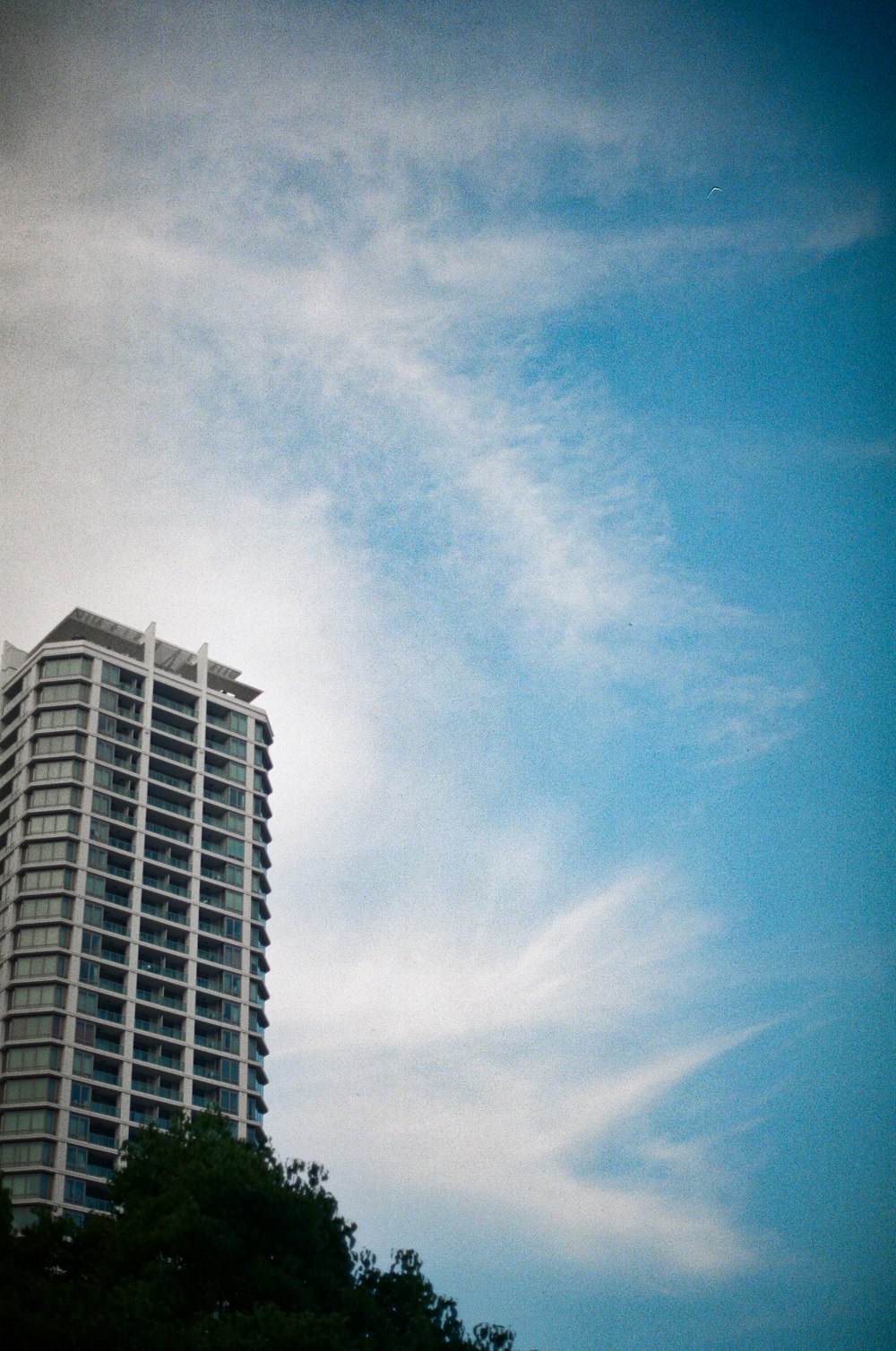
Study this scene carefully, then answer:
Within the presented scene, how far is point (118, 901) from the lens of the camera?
117 metres

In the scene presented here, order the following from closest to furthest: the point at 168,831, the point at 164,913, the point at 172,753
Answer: the point at 164,913 → the point at 168,831 → the point at 172,753

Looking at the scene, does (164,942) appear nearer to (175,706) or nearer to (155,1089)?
(155,1089)

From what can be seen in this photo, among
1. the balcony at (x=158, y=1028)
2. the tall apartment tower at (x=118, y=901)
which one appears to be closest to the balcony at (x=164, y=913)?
the tall apartment tower at (x=118, y=901)

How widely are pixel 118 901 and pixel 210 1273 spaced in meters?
67.9

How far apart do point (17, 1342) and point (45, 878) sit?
235ft

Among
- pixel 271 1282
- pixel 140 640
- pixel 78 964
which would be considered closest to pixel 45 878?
pixel 78 964

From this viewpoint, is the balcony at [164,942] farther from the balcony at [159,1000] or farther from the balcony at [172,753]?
the balcony at [172,753]

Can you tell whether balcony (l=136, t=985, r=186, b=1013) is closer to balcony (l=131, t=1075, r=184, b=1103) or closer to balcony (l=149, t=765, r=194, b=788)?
balcony (l=131, t=1075, r=184, b=1103)

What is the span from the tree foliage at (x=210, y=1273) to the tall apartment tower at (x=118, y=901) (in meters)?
50.3

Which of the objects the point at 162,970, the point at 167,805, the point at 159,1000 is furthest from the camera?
the point at 167,805

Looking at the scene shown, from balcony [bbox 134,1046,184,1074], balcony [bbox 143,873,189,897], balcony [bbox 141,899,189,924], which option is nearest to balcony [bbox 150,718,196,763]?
balcony [bbox 143,873,189,897]

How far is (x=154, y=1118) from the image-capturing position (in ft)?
357

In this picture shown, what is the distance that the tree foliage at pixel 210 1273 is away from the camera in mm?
46188

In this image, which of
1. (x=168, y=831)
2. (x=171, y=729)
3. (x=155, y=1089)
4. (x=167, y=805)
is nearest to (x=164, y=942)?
(x=168, y=831)
